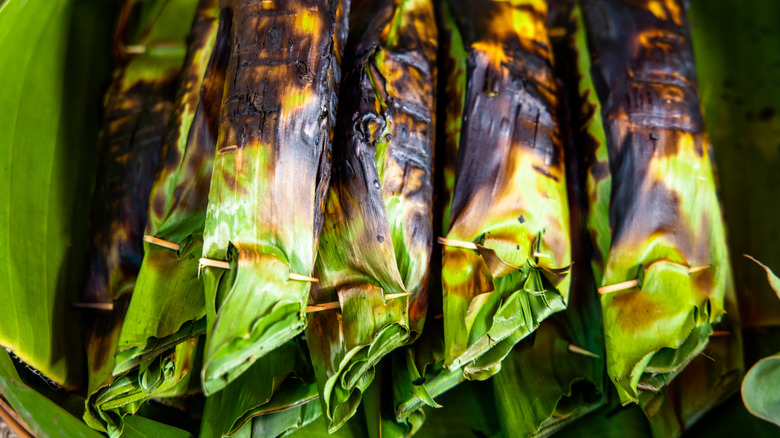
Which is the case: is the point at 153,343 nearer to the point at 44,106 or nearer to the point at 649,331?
the point at 44,106

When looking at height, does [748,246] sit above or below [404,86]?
below

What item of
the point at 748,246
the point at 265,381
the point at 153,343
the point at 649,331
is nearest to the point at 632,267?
the point at 649,331

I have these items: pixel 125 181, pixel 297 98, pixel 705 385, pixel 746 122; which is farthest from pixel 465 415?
pixel 746 122

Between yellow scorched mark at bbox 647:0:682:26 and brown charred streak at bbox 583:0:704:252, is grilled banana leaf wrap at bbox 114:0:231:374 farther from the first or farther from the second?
yellow scorched mark at bbox 647:0:682:26

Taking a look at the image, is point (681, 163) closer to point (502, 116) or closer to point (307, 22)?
point (502, 116)

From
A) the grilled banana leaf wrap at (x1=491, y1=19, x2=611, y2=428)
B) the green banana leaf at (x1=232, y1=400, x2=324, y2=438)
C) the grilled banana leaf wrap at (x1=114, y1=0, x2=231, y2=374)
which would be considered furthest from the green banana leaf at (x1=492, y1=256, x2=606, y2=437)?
the grilled banana leaf wrap at (x1=114, y1=0, x2=231, y2=374)

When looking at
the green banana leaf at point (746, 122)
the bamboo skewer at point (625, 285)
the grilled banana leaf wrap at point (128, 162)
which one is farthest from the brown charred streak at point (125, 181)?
the green banana leaf at point (746, 122)
